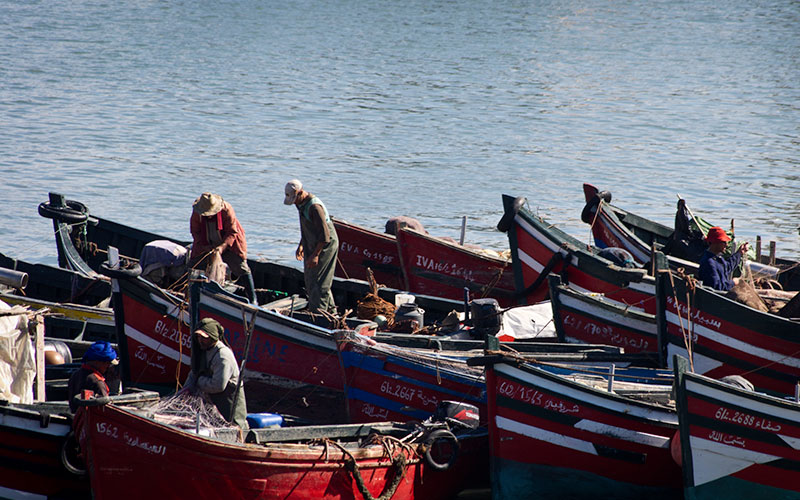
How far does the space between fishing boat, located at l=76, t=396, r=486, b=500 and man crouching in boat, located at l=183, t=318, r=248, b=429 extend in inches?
11.5

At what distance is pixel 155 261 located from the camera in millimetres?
12016

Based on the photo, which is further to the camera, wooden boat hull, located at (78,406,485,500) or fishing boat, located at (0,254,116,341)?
fishing boat, located at (0,254,116,341)

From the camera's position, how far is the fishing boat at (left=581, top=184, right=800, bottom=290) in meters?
14.2

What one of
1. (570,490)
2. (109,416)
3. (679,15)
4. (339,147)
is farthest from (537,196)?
(679,15)

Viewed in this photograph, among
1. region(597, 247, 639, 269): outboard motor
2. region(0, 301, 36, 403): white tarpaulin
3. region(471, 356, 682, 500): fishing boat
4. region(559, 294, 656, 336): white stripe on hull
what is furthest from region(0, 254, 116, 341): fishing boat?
region(597, 247, 639, 269): outboard motor

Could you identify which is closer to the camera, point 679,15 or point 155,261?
point 155,261

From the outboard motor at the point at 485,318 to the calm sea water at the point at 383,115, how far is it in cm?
1026

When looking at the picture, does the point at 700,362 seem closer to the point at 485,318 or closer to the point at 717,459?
the point at 717,459

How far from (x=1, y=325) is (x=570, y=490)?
549 centimetres

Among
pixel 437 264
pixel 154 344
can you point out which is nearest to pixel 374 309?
pixel 437 264

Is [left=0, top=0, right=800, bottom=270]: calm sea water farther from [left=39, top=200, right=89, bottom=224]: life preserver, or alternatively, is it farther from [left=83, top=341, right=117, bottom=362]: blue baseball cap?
[left=83, top=341, right=117, bottom=362]: blue baseball cap

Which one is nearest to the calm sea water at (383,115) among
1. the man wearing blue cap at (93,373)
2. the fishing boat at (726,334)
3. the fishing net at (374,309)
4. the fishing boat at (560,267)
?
the fishing boat at (560,267)

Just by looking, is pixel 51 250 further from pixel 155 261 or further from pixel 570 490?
pixel 570 490

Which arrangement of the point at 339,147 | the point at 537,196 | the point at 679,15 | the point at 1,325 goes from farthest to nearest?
1. the point at 679,15
2. the point at 339,147
3. the point at 537,196
4. the point at 1,325
